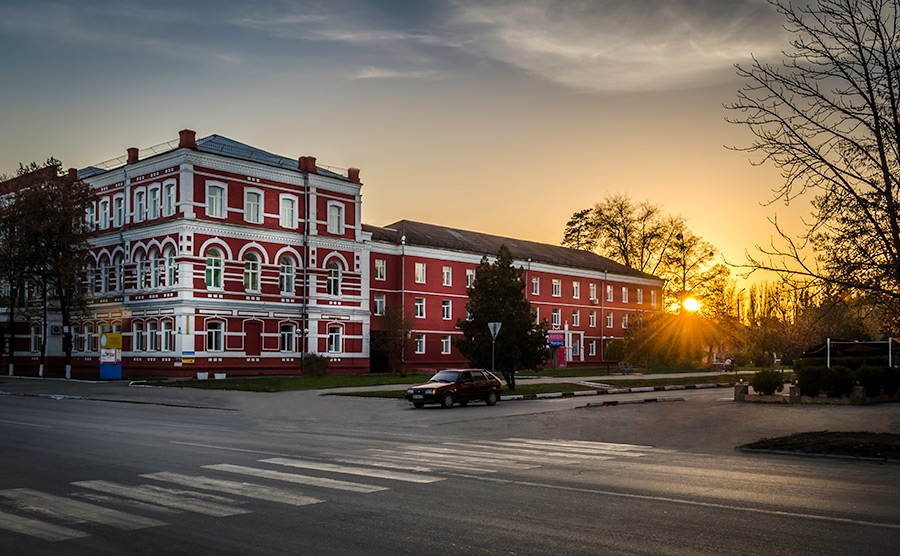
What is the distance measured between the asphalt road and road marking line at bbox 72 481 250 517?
38 mm

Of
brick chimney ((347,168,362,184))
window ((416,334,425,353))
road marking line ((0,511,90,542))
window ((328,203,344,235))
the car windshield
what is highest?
brick chimney ((347,168,362,184))

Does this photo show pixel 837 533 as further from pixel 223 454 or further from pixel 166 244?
pixel 166 244

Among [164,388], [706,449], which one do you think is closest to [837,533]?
[706,449]

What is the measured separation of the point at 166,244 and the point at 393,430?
3363 centimetres

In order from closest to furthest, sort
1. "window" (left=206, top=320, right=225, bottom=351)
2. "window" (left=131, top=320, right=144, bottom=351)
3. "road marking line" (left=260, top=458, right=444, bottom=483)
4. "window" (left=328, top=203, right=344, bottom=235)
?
"road marking line" (left=260, top=458, right=444, bottom=483) < "window" (left=206, top=320, right=225, bottom=351) < "window" (left=131, top=320, right=144, bottom=351) < "window" (left=328, top=203, right=344, bottom=235)

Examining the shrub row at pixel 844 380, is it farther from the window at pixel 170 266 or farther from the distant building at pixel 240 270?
the window at pixel 170 266

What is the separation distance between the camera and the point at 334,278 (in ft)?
185

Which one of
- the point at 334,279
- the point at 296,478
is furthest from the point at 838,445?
the point at 334,279

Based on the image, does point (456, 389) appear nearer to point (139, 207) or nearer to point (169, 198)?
point (169, 198)

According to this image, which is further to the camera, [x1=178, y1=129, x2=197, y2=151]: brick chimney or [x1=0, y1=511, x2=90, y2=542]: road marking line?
[x1=178, y1=129, x2=197, y2=151]: brick chimney

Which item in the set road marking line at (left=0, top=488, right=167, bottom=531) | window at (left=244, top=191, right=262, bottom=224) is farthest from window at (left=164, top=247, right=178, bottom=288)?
road marking line at (left=0, top=488, right=167, bottom=531)

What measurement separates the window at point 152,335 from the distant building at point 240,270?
2.7 inches

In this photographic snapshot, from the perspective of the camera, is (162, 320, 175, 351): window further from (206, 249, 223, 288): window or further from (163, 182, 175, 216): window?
(163, 182, 175, 216): window

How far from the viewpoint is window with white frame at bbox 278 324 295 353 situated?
53.0 meters
